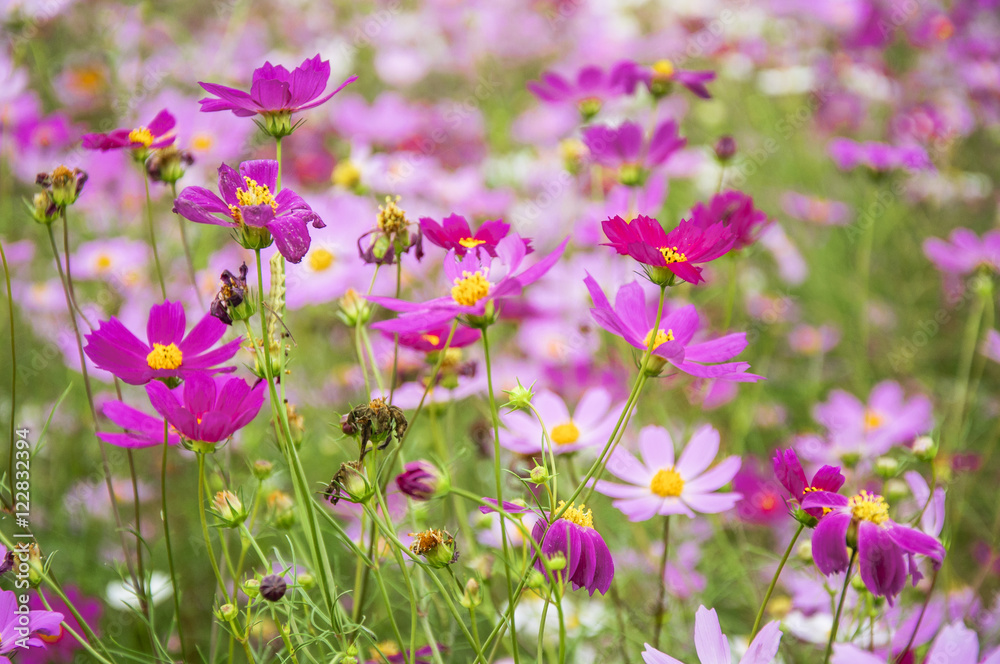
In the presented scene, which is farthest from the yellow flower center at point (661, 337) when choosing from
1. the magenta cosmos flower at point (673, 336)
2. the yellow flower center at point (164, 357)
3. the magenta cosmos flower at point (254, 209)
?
the yellow flower center at point (164, 357)

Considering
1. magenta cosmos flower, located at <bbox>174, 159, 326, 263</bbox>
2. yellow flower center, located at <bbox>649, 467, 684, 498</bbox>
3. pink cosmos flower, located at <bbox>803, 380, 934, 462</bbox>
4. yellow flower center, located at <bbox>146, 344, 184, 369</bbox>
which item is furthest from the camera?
pink cosmos flower, located at <bbox>803, 380, 934, 462</bbox>

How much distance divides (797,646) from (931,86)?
176 cm

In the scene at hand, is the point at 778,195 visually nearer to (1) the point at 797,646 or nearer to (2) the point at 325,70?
(1) the point at 797,646

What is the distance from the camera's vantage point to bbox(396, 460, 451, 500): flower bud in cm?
54

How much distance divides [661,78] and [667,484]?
1.69 ft

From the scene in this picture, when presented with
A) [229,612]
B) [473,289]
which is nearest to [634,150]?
[473,289]

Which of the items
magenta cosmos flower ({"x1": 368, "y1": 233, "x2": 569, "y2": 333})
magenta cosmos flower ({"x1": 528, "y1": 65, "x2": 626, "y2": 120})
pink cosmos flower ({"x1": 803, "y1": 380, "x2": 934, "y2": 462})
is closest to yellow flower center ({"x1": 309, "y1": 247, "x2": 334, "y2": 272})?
magenta cosmos flower ({"x1": 528, "y1": 65, "x2": 626, "y2": 120})

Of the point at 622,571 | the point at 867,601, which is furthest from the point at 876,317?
the point at 867,601

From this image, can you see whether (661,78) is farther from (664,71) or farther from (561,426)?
(561,426)

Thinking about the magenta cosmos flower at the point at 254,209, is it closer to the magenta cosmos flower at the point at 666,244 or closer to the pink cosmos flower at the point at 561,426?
the magenta cosmos flower at the point at 666,244

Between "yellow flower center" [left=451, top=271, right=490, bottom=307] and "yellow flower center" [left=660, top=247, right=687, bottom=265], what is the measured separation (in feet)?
0.43

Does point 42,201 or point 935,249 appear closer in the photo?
point 42,201

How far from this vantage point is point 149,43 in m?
2.05

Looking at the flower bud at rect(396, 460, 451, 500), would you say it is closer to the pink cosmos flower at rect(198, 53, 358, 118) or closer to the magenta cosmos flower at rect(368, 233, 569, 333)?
the magenta cosmos flower at rect(368, 233, 569, 333)
